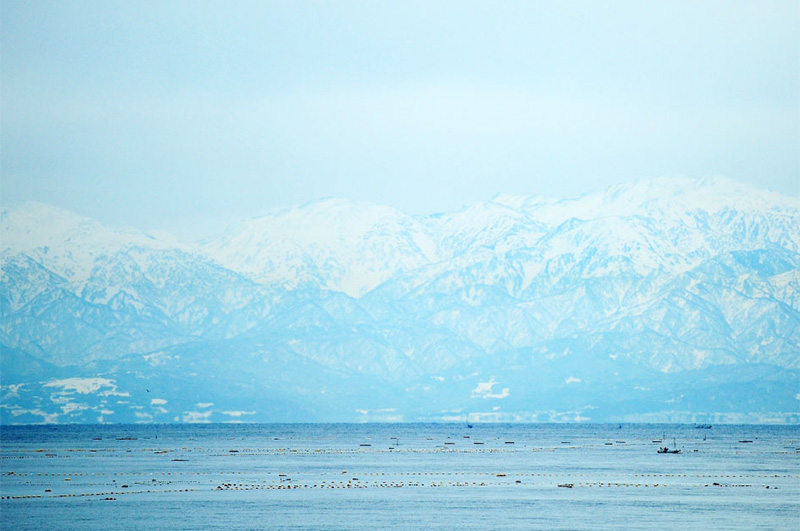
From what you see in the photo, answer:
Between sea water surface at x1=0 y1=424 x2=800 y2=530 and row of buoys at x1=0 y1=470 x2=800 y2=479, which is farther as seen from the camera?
row of buoys at x1=0 y1=470 x2=800 y2=479

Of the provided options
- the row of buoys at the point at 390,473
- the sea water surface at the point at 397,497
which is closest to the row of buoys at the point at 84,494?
the sea water surface at the point at 397,497

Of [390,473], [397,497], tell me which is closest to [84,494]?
[397,497]

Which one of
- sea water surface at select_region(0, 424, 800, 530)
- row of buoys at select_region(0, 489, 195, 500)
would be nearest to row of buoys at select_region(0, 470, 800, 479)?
sea water surface at select_region(0, 424, 800, 530)

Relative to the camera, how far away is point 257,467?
187 m

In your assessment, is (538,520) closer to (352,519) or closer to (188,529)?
(352,519)

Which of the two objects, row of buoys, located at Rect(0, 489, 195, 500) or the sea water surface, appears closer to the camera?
the sea water surface

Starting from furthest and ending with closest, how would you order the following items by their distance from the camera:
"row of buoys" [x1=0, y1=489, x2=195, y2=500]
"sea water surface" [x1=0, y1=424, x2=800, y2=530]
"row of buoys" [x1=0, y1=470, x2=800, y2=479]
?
"row of buoys" [x1=0, y1=470, x2=800, y2=479], "row of buoys" [x1=0, y1=489, x2=195, y2=500], "sea water surface" [x1=0, y1=424, x2=800, y2=530]

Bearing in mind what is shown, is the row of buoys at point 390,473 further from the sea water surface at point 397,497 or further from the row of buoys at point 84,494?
the row of buoys at point 84,494

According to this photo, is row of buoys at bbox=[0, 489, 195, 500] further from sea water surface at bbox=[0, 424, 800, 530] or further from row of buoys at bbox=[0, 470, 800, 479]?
row of buoys at bbox=[0, 470, 800, 479]

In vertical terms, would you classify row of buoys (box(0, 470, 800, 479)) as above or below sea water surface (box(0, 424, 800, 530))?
above

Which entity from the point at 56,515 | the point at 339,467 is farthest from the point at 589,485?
the point at 56,515

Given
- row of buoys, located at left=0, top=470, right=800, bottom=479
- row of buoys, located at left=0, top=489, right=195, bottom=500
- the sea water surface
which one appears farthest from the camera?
row of buoys, located at left=0, top=470, right=800, bottom=479

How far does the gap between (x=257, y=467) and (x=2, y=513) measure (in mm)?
72862

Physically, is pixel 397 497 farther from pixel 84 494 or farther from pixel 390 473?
pixel 390 473
